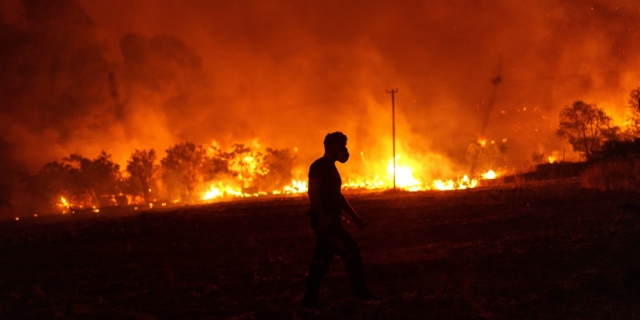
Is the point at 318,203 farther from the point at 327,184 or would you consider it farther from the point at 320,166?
the point at 320,166

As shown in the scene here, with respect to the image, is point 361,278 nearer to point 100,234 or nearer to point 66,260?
point 66,260

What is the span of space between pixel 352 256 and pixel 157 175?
2347 inches

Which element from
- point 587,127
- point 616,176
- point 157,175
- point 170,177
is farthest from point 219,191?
point 616,176

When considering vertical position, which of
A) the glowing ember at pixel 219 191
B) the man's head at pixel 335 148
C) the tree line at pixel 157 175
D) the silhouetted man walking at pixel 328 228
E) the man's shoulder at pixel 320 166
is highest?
the tree line at pixel 157 175

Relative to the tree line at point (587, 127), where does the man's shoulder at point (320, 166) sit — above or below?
below

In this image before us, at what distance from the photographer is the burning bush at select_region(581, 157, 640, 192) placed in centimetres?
2052

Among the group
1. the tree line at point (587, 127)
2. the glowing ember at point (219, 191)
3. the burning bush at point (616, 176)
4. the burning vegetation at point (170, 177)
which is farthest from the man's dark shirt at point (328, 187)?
the glowing ember at point (219, 191)

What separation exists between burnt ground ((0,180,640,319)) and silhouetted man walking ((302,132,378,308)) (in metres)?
0.30

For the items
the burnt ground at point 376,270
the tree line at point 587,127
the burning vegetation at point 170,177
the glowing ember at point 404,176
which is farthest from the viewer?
the burning vegetation at point 170,177

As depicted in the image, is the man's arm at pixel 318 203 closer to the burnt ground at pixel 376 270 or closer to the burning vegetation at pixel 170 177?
the burnt ground at pixel 376 270

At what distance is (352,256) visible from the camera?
640 centimetres

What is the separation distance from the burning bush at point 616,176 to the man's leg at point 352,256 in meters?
16.0

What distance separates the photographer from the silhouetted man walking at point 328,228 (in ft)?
20.8

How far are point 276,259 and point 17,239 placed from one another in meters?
11.7
